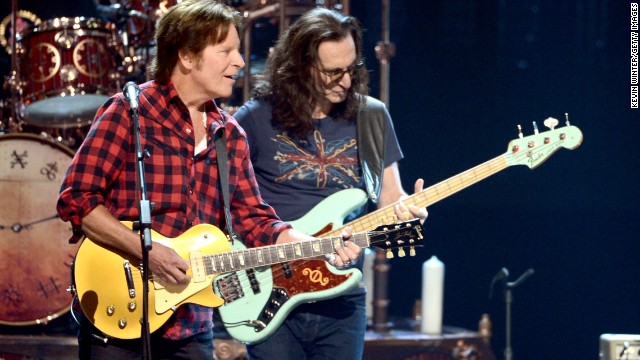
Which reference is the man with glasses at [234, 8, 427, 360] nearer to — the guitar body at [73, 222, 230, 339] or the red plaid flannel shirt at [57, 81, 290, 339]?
the red plaid flannel shirt at [57, 81, 290, 339]

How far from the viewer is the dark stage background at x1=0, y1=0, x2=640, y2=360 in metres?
6.94

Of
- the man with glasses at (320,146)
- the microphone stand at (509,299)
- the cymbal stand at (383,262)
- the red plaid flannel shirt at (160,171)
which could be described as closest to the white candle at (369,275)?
the cymbal stand at (383,262)

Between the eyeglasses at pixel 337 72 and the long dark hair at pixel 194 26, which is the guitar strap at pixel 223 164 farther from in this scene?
the eyeglasses at pixel 337 72

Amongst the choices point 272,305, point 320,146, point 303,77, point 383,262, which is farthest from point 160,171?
point 383,262

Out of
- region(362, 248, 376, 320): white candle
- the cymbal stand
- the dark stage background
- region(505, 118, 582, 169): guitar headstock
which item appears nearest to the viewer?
region(505, 118, 582, 169): guitar headstock

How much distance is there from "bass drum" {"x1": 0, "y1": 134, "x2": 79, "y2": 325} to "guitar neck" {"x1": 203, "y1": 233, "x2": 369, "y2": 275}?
10.5ft

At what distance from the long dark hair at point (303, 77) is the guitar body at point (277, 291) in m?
0.55

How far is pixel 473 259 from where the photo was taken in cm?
727

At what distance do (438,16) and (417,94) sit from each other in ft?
2.05

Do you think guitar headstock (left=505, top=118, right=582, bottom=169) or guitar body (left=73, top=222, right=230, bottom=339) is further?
guitar headstock (left=505, top=118, right=582, bottom=169)

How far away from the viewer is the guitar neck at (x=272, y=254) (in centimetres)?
347

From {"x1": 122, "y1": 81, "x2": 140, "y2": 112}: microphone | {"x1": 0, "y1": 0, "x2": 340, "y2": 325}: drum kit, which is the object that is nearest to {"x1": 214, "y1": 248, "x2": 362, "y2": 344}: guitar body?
{"x1": 122, "y1": 81, "x2": 140, "y2": 112}: microphone

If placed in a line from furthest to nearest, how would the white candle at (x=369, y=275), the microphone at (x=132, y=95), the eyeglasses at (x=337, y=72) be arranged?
the white candle at (x=369, y=275) → the eyeglasses at (x=337, y=72) → the microphone at (x=132, y=95)

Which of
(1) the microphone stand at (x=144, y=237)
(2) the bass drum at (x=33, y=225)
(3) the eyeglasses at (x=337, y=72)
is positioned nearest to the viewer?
(1) the microphone stand at (x=144, y=237)
